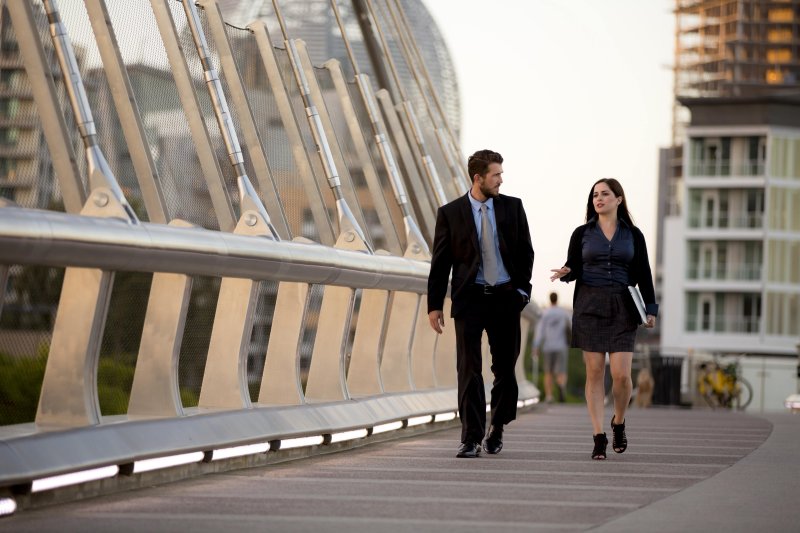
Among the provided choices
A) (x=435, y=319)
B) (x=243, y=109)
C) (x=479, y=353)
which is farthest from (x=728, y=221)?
(x=435, y=319)

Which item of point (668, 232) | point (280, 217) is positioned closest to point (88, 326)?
point (280, 217)

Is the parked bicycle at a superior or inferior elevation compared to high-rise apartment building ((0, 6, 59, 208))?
inferior

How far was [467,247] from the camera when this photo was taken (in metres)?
11.4

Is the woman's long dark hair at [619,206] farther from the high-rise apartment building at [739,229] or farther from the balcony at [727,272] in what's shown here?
the balcony at [727,272]

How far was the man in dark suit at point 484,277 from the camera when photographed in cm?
1125

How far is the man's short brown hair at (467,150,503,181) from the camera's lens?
37.5ft

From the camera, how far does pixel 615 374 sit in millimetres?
11609

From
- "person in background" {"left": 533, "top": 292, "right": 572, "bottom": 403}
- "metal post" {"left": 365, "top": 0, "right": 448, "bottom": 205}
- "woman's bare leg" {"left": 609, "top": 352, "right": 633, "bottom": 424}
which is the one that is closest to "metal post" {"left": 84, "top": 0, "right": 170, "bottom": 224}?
"woman's bare leg" {"left": 609, "top": 352, "right": 633, "bottom": 424}

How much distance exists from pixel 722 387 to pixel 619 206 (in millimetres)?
29897

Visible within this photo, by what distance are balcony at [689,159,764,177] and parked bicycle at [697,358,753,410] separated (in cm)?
6150

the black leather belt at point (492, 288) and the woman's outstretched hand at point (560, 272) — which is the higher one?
the woman's outstretched hand at point (560, 272)

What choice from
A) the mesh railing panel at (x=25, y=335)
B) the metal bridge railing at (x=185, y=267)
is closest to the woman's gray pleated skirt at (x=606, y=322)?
the metal bridge railing at (x=185, y=267)

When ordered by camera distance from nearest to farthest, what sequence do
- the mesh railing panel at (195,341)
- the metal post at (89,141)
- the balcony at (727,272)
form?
the metal post at (89,141), the mesh railing panel at (195,341), the balcony at (727,272)

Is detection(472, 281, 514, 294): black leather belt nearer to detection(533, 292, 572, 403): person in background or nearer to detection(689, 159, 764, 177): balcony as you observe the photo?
detection(533, 292, 572, 403): person in background
